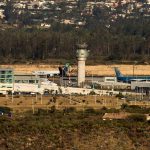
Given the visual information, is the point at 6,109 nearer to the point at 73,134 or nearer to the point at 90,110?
the point at 90,110

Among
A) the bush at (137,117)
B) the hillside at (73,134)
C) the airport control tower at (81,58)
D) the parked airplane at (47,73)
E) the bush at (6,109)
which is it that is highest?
the airport control tower at (81,58)

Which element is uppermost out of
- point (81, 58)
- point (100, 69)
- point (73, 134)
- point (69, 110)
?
point (81, 58)

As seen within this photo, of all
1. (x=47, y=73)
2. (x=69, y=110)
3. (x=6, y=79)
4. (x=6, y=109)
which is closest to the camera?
(x=69, y=110)

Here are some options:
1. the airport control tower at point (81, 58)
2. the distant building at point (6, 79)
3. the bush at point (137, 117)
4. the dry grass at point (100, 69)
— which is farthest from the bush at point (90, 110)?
the dry grass at point (100, 69)

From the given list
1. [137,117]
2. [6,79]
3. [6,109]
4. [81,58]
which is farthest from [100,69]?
[137,117]

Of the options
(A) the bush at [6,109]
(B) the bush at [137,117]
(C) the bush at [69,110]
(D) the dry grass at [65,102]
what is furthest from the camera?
(D) the dry grass at [65,102]

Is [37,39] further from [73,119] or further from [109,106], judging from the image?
[73,119]

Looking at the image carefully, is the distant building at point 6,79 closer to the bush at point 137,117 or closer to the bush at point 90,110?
the bush at point 90,110

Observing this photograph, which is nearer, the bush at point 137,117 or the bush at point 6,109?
the bush at point 137,117

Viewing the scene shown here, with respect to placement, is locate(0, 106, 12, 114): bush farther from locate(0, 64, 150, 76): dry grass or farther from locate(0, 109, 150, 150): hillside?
locate(0, 64, 150, 76): dry grass

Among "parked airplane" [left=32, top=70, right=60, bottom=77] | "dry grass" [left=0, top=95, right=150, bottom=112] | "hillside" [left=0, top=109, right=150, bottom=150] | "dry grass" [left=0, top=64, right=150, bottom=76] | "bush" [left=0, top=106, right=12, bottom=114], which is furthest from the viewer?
"dry grass" [left=0, top=64, right=150, bottom=76]

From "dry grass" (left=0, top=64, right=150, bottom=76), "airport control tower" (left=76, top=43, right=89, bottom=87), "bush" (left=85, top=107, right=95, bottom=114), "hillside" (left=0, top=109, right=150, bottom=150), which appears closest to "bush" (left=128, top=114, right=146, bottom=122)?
"hillside" (left=0, top=109, right=150, bottom=150)

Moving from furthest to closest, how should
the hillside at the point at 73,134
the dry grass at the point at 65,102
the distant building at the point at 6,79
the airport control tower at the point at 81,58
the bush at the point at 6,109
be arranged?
the airport control tower at the point at 81,58
the distant building at the point at 6,79
the dry grass at the point at 65,102
the bush at the point at 6,109
the hillside at the point at 73,134

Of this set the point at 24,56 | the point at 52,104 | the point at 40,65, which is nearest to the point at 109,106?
the point at 52,104
